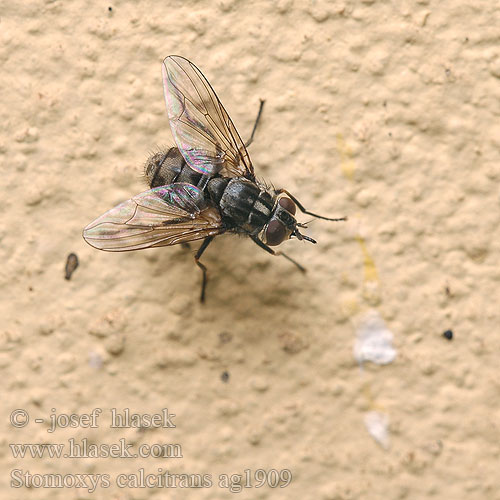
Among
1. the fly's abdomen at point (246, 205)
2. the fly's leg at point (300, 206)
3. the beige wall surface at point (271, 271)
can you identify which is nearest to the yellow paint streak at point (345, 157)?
the beige wall surface at point (271, 271)

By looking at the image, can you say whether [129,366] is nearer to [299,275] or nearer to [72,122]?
[299,275]

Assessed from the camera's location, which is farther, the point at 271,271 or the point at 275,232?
the point at 271,271

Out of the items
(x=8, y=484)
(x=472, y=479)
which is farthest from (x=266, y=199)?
(x=8, y=484)

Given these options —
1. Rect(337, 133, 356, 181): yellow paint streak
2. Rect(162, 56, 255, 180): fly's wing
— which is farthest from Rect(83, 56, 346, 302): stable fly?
Rect(337, 133, 356, 181): yellow paint streak

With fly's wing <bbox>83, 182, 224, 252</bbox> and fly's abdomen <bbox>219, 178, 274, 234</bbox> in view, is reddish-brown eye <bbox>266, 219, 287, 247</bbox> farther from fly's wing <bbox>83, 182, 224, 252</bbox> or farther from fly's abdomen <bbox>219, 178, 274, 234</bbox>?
fly's wing <bbox>83, 182, 224, 252</bbox>

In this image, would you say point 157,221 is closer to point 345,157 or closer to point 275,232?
point 275,232

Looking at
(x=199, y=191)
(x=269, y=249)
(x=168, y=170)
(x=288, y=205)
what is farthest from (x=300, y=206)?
(x=168, y=170)

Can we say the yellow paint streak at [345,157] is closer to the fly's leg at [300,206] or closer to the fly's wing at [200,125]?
the fly's leg at [300,206]
